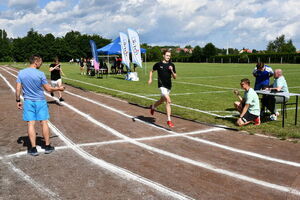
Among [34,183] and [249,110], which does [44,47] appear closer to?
[249,110]

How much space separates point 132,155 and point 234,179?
6.47 feet

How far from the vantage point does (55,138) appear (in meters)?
6.73

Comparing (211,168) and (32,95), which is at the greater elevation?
(32,95)

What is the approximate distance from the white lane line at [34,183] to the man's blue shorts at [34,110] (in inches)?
37.5

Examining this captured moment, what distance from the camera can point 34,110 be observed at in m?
5.67

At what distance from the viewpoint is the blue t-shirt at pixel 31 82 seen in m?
5.57

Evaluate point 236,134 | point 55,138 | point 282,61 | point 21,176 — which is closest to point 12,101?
point 55,138

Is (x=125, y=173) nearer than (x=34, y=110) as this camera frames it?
Yes

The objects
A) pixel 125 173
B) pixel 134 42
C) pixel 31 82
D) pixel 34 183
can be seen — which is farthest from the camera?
pixel 134 42

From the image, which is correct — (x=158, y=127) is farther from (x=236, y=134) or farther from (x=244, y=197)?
(x=244, y=197)

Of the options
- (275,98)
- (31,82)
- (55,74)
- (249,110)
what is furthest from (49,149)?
(55,74)

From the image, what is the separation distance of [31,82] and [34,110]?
0.55m

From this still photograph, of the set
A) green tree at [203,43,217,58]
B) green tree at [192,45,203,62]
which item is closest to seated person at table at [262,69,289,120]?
green tree at [203,43,217,58]

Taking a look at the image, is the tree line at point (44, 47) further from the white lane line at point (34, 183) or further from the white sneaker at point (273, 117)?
the white lane line at point (34, 183)
